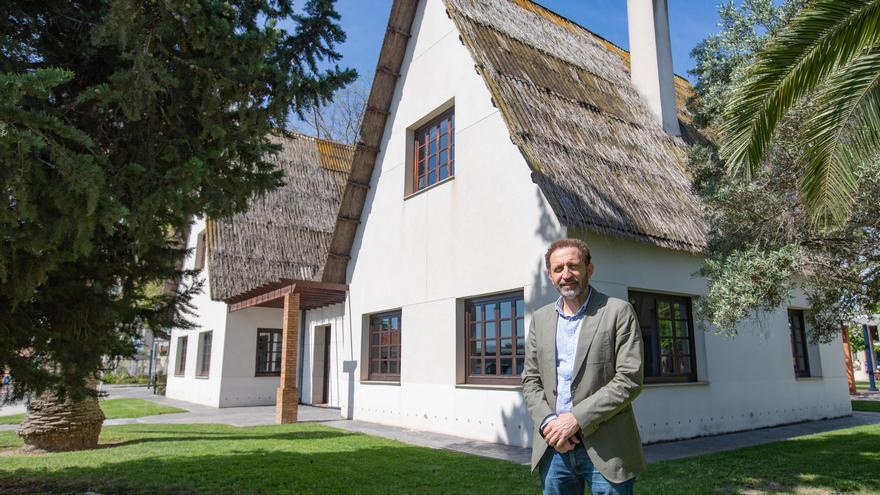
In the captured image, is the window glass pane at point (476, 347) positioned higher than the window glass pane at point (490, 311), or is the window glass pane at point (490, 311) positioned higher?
the window glass pane at point (490, 311)

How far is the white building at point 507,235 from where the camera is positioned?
29.2 ft

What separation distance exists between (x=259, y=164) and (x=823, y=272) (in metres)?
6.11

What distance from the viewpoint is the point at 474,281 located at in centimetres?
977

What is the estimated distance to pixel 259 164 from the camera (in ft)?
17.0

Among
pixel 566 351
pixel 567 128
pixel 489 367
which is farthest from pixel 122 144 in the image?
pixel 567 128

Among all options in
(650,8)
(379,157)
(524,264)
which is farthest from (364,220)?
(650,8)

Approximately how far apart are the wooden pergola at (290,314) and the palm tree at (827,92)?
9.45 m

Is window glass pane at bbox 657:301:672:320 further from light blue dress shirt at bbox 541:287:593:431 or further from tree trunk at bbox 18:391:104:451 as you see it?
tree trunk at bbox 18:391:104:451

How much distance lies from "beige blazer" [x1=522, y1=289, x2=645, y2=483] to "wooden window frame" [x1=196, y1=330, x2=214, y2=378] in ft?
58.8

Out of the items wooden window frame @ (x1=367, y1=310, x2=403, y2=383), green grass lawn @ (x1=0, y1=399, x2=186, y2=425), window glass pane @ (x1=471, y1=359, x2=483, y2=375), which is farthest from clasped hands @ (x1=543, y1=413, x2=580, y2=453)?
green grass lawn @ (x1=0, y1=399, x2=186, y2=425)

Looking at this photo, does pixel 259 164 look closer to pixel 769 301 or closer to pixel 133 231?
pixel 133 231

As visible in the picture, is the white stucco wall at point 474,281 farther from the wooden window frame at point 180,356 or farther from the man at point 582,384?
the wooden window frame at point 180,356

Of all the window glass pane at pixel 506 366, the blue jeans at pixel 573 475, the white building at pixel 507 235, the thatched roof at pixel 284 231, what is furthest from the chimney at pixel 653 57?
the blue jeans at pixel 573 475

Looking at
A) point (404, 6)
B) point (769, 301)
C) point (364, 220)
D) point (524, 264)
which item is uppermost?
point (404, 6)
